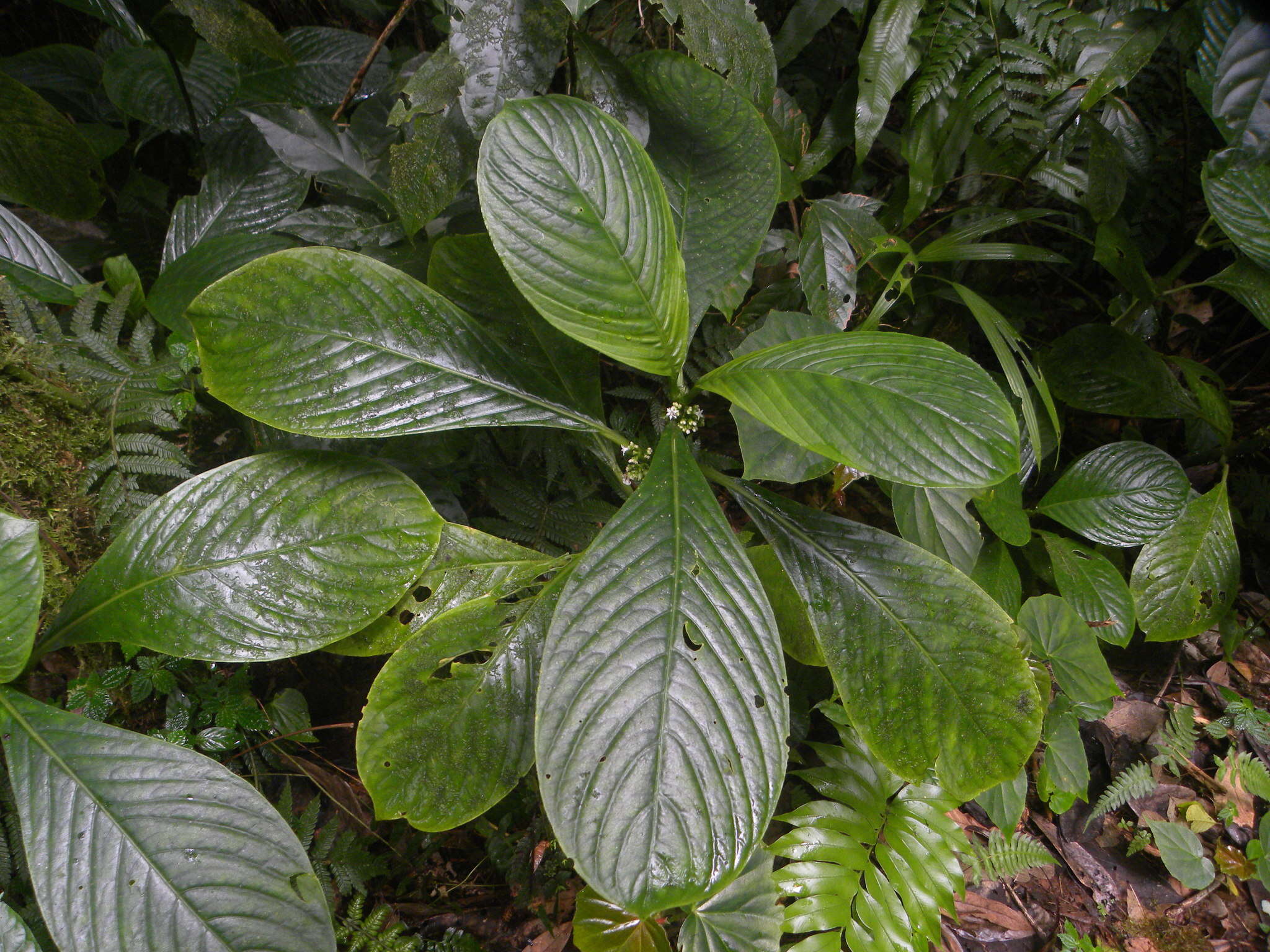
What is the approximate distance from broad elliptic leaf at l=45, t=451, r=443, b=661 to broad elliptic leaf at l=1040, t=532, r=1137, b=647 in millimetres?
1536

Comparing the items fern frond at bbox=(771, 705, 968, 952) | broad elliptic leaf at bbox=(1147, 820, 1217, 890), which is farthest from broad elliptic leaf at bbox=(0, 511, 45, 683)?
broad elliptic leaf at bbox=(1147, 820, 1217, 890)

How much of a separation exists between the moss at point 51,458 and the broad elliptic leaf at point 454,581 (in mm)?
482

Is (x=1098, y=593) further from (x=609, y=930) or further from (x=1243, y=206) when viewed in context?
(x=609, y=930)

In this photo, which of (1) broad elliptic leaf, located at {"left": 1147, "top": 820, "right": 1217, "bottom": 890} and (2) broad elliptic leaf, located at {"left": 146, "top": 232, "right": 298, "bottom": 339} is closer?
(2) broad elliptic leaf, located at {"left": 146, "top": 232, "right": 298, "bottom": 339}

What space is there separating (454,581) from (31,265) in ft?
3.33

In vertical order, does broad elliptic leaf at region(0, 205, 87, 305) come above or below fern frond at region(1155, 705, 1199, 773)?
above

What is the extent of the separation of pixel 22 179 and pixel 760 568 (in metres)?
1.58

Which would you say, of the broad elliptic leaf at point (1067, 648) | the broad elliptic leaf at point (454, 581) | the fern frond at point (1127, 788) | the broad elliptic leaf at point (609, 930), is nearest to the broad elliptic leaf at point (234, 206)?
the broad elliptic leaf at point (454, 581)

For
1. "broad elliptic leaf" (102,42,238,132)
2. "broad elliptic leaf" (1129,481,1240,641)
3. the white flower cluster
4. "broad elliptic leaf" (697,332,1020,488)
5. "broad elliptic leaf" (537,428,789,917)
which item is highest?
"broad elliptic leaf" (102,42,238,132)

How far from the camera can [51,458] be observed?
44.3 inches

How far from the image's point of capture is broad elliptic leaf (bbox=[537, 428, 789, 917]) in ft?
2.55

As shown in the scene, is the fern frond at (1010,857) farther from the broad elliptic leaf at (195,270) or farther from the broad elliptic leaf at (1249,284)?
the broad elliptic leaf at (195,270)

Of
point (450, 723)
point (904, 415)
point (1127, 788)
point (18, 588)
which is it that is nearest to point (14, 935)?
point (18, 588)

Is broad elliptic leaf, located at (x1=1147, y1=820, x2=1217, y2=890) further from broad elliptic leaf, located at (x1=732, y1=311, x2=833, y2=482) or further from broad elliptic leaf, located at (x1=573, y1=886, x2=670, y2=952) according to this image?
broad elliptic leaf, located at (x1=732, y1=311, x2=833, y2=482)
